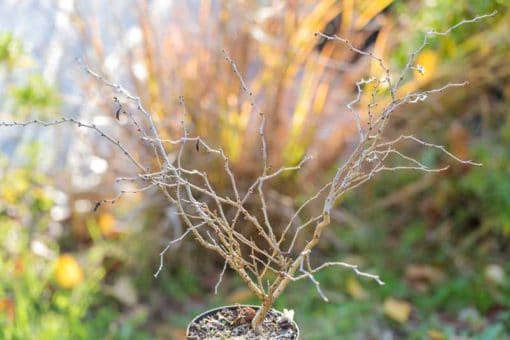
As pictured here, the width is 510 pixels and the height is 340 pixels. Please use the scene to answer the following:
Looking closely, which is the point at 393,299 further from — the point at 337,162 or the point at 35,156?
the point at 35,156

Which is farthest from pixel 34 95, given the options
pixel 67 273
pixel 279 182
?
pixel 279 182

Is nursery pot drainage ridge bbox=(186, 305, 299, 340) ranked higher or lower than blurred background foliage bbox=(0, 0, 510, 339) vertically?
lower

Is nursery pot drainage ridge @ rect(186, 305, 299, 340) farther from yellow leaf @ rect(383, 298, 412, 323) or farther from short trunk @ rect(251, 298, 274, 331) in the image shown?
yellow leaf @ rect(383, 298, 412, 323)

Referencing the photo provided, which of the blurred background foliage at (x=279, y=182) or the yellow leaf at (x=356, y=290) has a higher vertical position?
the blurred background foliage at (x=279, y=182)

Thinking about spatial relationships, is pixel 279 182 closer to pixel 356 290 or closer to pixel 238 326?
pixel 356 290

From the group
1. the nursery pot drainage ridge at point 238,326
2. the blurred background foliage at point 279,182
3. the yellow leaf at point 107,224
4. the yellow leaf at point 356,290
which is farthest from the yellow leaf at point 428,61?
the nursery pot drainage ridge at point 238,326

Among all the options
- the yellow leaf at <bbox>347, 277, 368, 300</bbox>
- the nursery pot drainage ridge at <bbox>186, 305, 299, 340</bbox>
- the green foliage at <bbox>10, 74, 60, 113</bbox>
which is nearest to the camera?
the nursery pot drainage ridge at <bbox>186, 305, 299, 340</bbox>

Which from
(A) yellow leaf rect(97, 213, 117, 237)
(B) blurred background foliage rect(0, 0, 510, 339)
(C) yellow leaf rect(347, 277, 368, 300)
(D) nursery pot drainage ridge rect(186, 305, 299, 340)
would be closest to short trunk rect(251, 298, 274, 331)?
(D) nursery pot drainage ridge rect(186, 305, 299, 340)

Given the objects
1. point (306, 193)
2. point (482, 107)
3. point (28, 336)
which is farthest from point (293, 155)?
point (28, 336)

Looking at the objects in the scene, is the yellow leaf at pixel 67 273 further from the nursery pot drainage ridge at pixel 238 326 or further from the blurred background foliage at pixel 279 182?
the nursery pot drainage ridge at pixel 238 326
